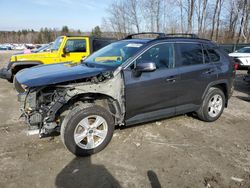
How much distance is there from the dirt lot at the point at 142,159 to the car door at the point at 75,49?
3.61m

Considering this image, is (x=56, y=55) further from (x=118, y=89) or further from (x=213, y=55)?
(x=213, y=55)

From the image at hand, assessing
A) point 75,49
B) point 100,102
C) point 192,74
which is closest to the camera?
point 100,102

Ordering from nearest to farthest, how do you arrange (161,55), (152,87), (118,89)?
1. (118,89)
2. (152,87)
3. (161,55)

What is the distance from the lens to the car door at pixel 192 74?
15.0ft

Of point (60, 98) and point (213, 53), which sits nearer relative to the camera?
point (60, 98)

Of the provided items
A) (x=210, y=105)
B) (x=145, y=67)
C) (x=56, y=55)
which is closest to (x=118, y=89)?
(x=145, y=67)

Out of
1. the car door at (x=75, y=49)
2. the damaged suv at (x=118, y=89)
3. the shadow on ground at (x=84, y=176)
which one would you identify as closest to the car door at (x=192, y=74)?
the damaged suv at (x=118, y=89)

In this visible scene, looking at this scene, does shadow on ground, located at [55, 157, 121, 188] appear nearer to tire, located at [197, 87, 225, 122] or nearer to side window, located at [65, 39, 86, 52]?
tire, located at [197, 87, 225, 122]

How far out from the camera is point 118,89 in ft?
12.8

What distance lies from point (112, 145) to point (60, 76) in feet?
5.00

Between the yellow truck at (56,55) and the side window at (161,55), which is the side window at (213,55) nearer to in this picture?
the side window at (161,55)

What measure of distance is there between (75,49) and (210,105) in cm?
528

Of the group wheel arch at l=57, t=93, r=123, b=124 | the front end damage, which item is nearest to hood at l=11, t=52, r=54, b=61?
the front end damage

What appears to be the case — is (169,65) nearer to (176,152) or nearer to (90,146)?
(176,152)
